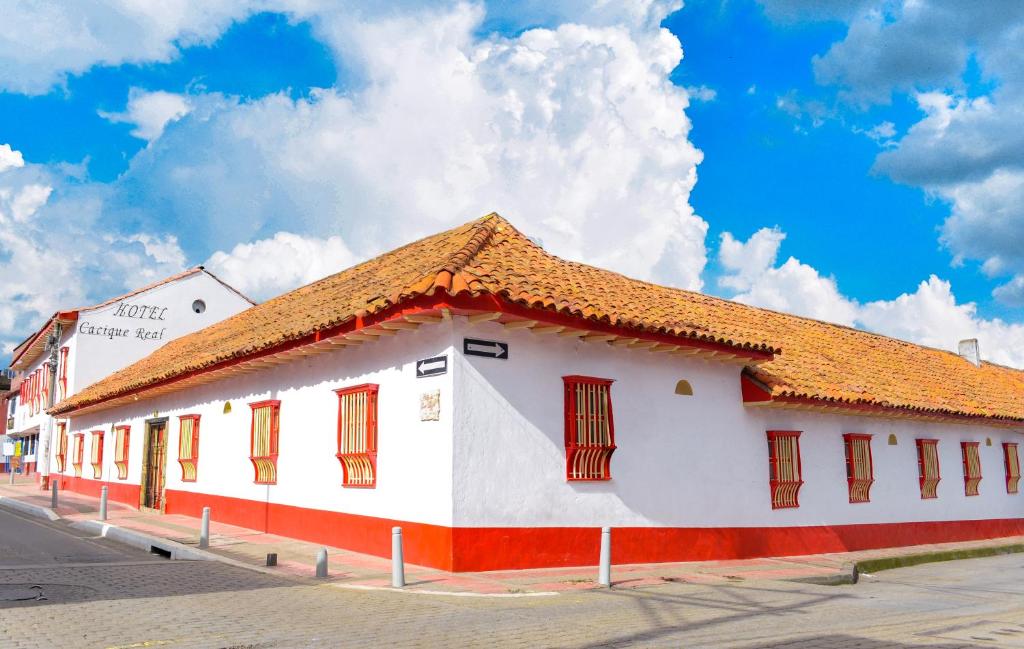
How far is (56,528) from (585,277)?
1224 cm

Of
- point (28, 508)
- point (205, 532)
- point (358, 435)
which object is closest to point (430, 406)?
point (358, 435)

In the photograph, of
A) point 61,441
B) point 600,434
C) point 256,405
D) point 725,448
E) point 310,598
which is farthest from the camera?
point 61,441

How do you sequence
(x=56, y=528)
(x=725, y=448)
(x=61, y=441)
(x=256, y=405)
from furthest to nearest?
(x=61, y=441)
(x=56, y=528)
(x=256, y=405)
(x=725, y=448)

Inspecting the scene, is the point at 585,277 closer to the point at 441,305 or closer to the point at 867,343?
the point at 441,305

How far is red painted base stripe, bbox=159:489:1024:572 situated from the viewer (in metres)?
10.6

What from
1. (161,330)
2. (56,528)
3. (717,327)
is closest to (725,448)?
(717,327)

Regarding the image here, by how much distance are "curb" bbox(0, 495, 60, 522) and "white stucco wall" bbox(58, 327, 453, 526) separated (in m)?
2.70

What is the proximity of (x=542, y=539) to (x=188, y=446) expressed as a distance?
36.5 feet

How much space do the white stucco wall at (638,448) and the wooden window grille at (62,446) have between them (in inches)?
1030

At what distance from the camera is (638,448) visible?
40.6 feet

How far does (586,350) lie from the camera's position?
472 inches

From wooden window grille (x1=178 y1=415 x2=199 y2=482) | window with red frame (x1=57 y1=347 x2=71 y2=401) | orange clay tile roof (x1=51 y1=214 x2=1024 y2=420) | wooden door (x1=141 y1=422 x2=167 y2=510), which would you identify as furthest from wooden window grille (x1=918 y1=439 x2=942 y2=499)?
window with red frame (x1=57 y1=347 x2=71 y2=401)

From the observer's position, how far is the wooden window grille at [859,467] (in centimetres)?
1630

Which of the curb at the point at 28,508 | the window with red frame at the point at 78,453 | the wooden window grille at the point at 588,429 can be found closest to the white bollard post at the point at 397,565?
the wooden window grille at the point at 588,429
